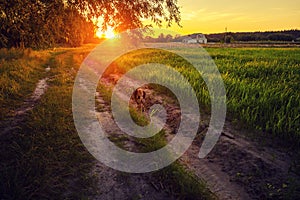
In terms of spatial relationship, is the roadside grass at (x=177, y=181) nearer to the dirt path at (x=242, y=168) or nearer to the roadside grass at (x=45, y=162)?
the dirt path at (x=242, y=168)

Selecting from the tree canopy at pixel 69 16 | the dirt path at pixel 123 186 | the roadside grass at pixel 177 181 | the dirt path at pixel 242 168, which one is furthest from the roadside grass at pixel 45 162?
the tree canopy at pixel 69 16

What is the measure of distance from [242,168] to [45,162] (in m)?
3.28

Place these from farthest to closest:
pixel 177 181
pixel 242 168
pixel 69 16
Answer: pixel 69 16 < pixel 242 168 < pixel 177 181

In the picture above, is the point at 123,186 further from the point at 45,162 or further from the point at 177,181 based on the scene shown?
the point at 45,162

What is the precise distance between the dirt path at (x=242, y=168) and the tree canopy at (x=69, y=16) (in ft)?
11.5

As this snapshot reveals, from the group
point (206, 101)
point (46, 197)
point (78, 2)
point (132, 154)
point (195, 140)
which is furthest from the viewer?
point (206, 101)

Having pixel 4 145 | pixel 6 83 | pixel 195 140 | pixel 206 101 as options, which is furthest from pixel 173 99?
pixel 6 83

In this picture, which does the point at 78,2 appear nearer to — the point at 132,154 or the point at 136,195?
the point at 132,154

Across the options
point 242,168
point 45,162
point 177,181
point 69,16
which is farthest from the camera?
point 69,16

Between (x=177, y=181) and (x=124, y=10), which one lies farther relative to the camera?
(x=124, y=10)

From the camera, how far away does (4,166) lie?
3875mm

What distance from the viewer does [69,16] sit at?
21.5ft

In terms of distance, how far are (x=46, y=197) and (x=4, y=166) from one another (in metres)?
1.17

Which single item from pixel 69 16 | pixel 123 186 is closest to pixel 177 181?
pixel 123 186
